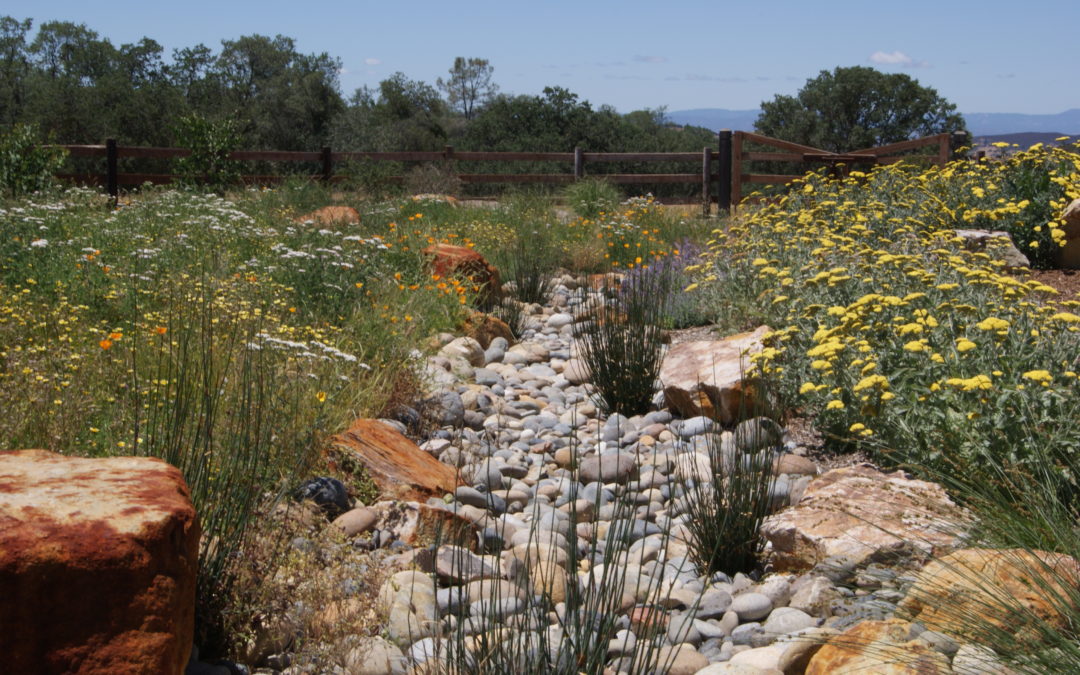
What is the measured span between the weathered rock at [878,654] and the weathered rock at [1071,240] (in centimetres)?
652

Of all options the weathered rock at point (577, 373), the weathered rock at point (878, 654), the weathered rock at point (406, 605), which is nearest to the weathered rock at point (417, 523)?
the weathered rock at point (406, 605)

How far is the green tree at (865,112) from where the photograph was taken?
31828mm

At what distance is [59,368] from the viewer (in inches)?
165

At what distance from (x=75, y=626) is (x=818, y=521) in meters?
2.54

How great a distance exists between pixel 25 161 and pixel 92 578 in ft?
39.8

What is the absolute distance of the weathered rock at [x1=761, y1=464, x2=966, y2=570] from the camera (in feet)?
10.0

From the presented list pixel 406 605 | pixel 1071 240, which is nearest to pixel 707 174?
pixel 1071 240

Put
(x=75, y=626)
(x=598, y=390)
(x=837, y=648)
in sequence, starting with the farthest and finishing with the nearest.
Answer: (x=598, y=390), (x=837, y=648), (x=75, y=626)

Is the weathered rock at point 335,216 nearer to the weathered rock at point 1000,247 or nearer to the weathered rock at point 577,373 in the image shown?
the weathered rock at point 577,373

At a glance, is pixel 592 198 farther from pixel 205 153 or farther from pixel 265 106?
pixel 265 106

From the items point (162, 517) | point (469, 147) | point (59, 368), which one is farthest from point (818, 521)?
point (469, 147)

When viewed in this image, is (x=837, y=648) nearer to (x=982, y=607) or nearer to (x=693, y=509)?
(x=982, y=607)

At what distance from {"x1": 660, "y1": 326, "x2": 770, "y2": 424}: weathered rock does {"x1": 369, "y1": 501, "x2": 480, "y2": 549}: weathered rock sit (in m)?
1.82

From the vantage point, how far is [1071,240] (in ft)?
26.9
